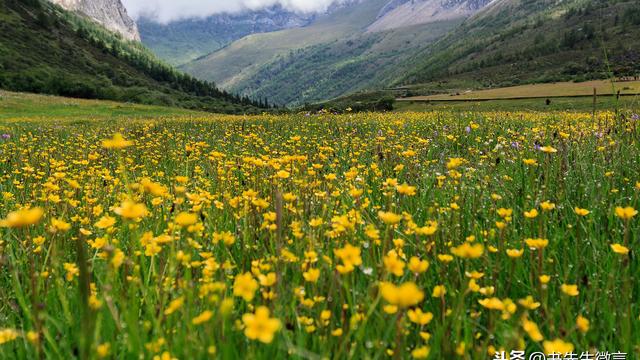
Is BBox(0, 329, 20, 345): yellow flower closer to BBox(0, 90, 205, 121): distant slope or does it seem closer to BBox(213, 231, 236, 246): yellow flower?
BBox(213, 231, 236, 246): yellow flower

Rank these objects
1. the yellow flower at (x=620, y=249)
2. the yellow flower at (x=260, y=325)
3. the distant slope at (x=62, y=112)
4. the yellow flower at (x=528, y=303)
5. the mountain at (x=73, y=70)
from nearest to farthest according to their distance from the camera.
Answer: the yellow flower at (x=260, y=325), the yellow flower at (x=528, y=303), the yellow flower at (x=620, y=249), the distant slope at (x=62, y=112), the mountain at (x=73, y=70)

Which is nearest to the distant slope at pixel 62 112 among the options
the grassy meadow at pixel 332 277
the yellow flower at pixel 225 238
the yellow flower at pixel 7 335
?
the grassy meadow at pixel 332 277

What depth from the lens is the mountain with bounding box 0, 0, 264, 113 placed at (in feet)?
269

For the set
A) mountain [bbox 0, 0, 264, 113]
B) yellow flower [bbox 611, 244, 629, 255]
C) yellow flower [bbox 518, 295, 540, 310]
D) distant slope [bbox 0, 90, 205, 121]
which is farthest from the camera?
mountain [bbox 0, 0, 264, 113]

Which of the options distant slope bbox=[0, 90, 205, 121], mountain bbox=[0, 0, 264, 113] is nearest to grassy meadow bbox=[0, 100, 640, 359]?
distant slope bbox=[0, 90, 205, 121]

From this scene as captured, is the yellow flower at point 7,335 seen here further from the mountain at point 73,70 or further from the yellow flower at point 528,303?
the mountain at point 73,70

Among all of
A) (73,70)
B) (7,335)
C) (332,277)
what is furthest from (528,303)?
(73,70)

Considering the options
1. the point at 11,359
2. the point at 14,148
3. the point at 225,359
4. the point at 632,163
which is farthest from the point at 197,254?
the point at 14,148

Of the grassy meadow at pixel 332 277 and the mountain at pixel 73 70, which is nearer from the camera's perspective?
the grassy meadow at pixel 332 277

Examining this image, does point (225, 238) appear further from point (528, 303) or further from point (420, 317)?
point (528, 303)

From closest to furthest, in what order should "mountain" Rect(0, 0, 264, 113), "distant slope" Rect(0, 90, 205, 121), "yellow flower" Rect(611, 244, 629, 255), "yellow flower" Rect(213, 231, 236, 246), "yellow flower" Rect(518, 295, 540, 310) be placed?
1. "yellow flower" Rect(518, 295, 540, 310)
2. "yellow flower" Rect(611, 244, 629, 255)
3. "yellow flower" Rect(213, 231, 236, 246)
4. "distant slope" Rect(0, 90, 205, 121)
5. "mountain" Rect(0, 0, 264, 113)

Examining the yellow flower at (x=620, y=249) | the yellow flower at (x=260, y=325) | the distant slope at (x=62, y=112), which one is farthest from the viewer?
the distant slope at (x=62, y=112)

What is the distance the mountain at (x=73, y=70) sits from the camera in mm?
82062

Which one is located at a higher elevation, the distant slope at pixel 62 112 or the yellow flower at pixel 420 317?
the distant slope at pixel 62 112
